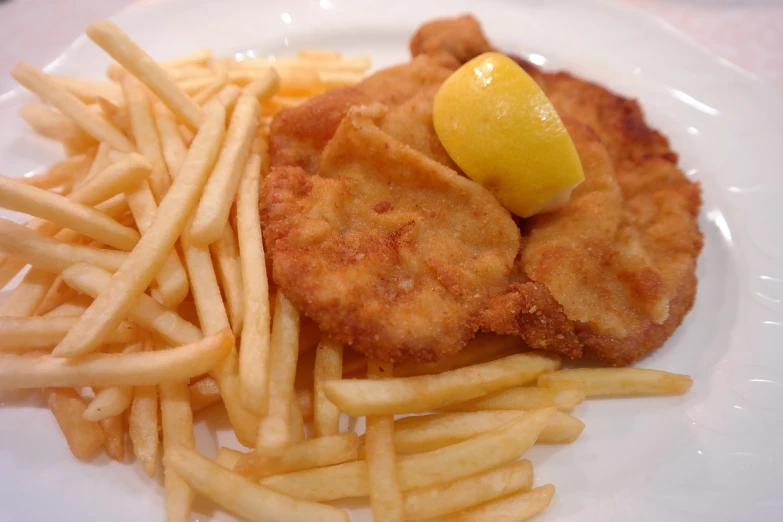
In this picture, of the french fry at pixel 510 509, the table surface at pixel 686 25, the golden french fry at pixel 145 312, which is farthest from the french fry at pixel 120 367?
the table surface at pixel 686 25

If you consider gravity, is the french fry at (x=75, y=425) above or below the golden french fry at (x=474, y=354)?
below

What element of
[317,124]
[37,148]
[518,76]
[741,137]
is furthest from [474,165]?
[37,148]

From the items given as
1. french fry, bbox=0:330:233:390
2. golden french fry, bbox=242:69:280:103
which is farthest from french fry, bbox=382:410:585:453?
golden french fry, bbox=242:69:280:103

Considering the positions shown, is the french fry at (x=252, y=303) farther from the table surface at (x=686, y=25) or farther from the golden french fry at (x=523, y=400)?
the table surface at (x=686, y=25)

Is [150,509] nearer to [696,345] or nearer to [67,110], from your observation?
[67,110]

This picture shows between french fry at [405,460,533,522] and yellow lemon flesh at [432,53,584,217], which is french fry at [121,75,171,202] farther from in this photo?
french fry at [405,460,533,522]
